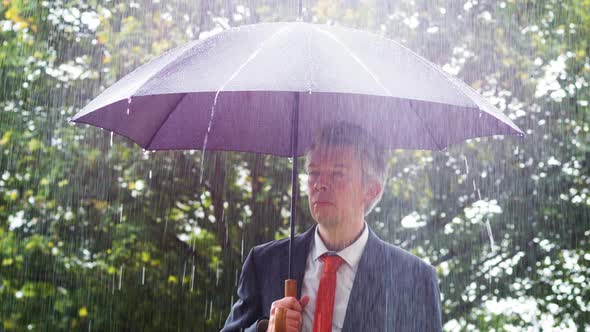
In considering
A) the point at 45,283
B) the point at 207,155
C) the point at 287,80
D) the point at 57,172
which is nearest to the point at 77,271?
the point at 45,283

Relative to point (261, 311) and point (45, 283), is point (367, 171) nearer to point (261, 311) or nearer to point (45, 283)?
point (261, 311)

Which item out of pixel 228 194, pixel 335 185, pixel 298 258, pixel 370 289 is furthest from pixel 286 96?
pixel 228 194

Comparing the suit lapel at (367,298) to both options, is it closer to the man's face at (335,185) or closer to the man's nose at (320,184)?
the man's face at (335,185)

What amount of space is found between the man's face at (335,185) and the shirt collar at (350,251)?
97 millimetres

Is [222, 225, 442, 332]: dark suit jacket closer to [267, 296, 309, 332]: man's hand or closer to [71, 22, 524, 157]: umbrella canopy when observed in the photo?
[267, 296, 309, 332]: man's hand

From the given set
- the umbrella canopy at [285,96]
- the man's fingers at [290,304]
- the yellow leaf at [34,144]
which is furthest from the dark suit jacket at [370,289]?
the yellow leaf at [34,144]

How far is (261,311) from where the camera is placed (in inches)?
125

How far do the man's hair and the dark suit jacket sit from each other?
254 millimetres

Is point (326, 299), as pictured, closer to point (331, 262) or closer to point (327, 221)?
→ point (331, 262)

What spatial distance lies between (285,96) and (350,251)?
769 millimetres

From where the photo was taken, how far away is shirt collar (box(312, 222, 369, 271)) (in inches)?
123

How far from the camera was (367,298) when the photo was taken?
9.97ft

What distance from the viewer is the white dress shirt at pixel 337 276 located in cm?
304

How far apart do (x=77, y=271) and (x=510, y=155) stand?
4087 mm
